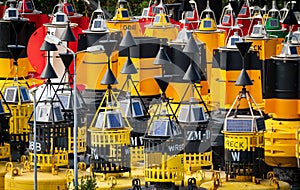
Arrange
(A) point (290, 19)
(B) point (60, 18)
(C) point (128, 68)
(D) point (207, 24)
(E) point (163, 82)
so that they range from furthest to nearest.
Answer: (A) point (290, 19) < (B) point (60, 18) < (D) point (207, 24) < (C) point (128, 68) < (E) point (163, 82)

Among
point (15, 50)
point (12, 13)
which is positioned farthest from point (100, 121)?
point (12, 13)

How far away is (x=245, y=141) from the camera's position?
38594 mm

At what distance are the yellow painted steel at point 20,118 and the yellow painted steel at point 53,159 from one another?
230 centimetres

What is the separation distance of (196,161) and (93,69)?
4980mm

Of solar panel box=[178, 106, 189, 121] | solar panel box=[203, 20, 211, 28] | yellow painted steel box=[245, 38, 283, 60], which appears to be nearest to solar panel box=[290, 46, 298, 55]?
yellow painted steel box=[245, 38, 283, 60]

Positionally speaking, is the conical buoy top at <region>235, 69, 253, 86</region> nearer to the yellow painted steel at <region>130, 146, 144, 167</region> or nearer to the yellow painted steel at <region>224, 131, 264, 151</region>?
the yellow painted steel at <region>224, 131, 264, 151</region>

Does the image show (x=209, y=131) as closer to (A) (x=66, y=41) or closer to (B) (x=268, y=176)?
(B) (x=268, y=176)

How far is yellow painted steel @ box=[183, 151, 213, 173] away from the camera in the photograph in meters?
40.0

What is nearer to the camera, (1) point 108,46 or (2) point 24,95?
(2) point 24,95

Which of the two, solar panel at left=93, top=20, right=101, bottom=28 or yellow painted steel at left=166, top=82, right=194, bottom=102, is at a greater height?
solar panel at left=93, top=20, right=101, bottom=28

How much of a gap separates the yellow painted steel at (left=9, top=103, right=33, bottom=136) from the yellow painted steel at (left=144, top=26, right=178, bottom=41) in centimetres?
447

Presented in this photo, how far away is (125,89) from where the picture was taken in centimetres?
4269

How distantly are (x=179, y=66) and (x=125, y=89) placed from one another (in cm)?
143

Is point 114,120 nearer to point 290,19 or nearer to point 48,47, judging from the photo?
point 48,47
